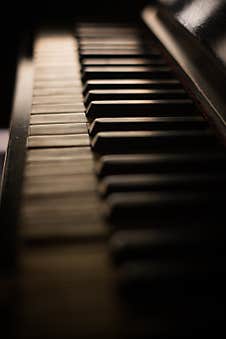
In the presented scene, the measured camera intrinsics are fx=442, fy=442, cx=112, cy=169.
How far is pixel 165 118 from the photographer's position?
1450 mm

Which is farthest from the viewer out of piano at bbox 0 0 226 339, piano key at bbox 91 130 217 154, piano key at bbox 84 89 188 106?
piano key at bbox 84 89 188 106

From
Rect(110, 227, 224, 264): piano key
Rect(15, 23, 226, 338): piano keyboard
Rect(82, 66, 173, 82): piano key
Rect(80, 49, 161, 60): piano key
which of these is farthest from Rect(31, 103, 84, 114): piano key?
Rect(110, 227, 224, 264): piano key

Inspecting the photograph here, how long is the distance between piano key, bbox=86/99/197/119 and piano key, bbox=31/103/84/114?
2.1 inches

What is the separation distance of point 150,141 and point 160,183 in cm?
23

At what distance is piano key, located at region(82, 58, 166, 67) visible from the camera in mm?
1873

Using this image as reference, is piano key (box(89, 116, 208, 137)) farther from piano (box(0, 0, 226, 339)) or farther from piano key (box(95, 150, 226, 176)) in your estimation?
piano key (box(95, 150, 226, 176))

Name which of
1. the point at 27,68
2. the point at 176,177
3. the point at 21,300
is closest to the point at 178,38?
the point at 27,68

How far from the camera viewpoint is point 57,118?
1.48 m

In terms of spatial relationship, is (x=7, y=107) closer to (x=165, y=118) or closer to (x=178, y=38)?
(x=178, y=38)

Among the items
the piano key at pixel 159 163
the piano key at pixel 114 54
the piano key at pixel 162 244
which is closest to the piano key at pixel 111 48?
the piano key at pixel 114 54

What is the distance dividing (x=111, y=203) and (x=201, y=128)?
520 mm

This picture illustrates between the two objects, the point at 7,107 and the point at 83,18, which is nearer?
the point at 83,18

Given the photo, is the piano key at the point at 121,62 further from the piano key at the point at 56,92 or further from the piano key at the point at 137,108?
the piano key at the point at 137,108

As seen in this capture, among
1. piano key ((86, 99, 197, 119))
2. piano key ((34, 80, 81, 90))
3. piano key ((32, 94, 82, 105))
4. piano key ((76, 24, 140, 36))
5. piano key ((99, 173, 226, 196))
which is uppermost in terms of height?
piano key ((76, 24, 140, 36))
